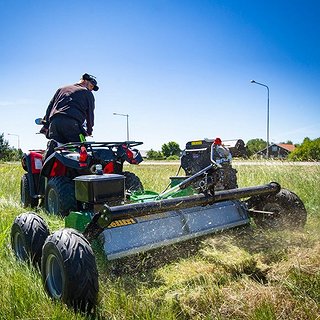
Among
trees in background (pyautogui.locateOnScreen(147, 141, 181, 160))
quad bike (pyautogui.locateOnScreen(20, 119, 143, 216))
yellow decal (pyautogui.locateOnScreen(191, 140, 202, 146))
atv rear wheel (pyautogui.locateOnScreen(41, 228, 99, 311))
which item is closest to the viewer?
atv rear wheel (pyautogui.locateOnScreen(41, 228, 99, 311))

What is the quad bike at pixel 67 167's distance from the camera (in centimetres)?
412

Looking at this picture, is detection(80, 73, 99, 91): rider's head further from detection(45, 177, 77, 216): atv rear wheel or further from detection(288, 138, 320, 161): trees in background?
detection(288, 138, 320, 161): trees in background

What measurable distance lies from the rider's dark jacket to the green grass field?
173cm

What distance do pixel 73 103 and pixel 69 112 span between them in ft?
0.46

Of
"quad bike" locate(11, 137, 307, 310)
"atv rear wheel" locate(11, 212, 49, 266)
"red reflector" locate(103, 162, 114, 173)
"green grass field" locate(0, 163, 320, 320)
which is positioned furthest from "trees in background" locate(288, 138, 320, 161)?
"atv rear wheel" locate(11, 212, 49, 266)

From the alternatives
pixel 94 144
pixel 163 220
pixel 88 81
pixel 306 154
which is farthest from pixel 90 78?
pixel 306 154

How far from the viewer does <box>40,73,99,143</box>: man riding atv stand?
499 cm

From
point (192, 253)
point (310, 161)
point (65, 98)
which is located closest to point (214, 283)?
point (192, 253)

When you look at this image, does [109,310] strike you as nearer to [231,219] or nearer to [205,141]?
[231,219]

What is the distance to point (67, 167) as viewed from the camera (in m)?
4.71

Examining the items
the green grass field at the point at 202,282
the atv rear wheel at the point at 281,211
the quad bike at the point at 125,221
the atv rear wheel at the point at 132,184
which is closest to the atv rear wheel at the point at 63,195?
the green grass field at the point at 202,282

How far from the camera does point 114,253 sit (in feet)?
9.45

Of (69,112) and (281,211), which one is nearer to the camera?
(281,211)

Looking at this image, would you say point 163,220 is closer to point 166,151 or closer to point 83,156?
point 83,156
